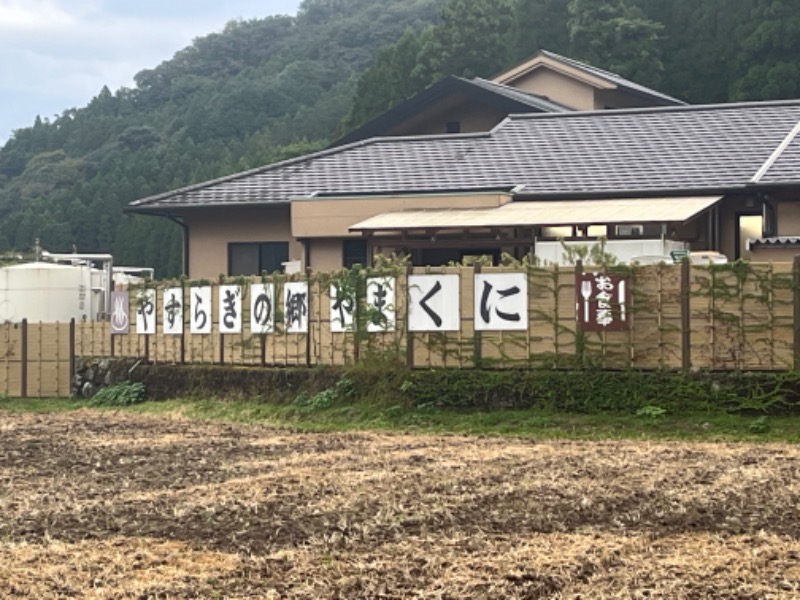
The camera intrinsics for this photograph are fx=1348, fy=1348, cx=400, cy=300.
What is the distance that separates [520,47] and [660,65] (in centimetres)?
773

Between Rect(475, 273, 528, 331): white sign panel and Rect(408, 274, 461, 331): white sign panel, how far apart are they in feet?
1.14

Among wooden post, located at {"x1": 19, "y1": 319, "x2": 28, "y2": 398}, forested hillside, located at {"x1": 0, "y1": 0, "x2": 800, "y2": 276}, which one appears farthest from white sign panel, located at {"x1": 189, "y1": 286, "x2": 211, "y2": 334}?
forested hillside, located at {"x1": 0, "y1": 0, "x2": 800, "y2": 276}

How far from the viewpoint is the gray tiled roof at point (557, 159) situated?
1020 inches

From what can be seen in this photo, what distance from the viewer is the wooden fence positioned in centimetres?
1709

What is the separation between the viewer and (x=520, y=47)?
192 feet

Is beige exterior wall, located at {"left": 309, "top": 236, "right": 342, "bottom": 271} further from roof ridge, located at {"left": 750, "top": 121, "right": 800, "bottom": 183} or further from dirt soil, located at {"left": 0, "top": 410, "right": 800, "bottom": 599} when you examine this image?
dirt soil, located at {"left": 0, "top": 410, "right": 800, "bottom": 599}

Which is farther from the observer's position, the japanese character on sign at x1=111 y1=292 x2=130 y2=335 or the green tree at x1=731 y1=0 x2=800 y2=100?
the green tree at x1=731 y1=0 x2=800 y2=100

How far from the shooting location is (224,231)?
29562mm

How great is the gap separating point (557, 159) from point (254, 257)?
6900mm

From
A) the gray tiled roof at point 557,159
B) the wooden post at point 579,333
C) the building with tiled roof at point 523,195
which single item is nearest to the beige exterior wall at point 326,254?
the building with tiled roof at point 523,195

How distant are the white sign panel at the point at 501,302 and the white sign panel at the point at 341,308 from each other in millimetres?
2145

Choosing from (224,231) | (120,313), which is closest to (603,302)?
(120,313)

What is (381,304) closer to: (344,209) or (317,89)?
(344,209)

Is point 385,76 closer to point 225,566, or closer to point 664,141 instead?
point 664,141
